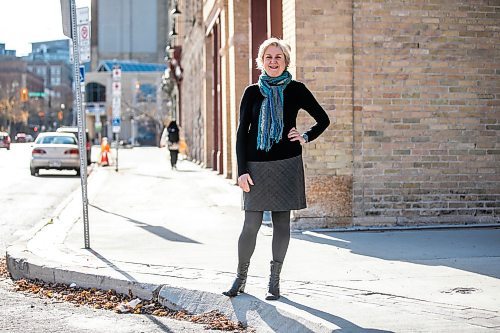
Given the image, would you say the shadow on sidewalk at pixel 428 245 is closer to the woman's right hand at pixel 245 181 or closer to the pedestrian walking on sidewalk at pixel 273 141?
the pedestrian walking on sidewalk at pixel 273 141

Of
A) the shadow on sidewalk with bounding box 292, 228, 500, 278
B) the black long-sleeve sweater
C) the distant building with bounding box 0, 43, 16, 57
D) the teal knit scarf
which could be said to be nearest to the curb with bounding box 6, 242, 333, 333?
the black long-sleeve sweater

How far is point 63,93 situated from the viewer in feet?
524

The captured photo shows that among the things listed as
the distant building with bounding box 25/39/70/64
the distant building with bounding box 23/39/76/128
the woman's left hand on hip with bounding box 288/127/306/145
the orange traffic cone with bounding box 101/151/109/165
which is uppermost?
the distant building with bounding box 25/39/70/64

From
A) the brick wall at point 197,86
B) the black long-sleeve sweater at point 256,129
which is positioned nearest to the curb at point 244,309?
the black long-sleeve sweater at point 256,129

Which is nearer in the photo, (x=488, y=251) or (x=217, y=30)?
(x=488, y=251)

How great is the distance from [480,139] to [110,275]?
568 centimetres

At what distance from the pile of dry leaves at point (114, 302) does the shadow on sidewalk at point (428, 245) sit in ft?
8.51

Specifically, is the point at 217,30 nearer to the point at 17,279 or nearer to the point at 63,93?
the point at 17,279

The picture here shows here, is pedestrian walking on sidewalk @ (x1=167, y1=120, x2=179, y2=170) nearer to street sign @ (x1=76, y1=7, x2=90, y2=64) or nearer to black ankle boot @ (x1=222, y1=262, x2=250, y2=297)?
street sign @ (x1=76, y1=7, x2=90, y2=64)

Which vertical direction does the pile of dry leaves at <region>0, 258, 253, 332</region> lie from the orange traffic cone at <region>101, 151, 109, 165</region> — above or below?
above

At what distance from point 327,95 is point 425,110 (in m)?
1.31

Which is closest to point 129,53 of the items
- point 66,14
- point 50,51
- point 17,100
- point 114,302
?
point 17,100

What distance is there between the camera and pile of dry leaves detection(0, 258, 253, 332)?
594 centimetres

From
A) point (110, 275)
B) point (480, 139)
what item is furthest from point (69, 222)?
point (480, 139)
